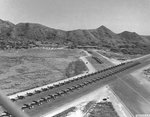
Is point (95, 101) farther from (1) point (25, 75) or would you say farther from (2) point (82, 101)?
(1) point (25, 75)

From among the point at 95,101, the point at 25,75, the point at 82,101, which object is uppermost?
the point at 25,75

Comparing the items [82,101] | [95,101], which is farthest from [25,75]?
[95,101]

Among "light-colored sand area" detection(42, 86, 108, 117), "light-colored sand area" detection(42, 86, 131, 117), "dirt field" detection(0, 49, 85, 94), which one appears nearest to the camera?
"light-colored sand area" detection(42, 86, 108, 117)

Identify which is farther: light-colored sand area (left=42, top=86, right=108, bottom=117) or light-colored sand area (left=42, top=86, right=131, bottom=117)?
light-colored sand area (left=42, top=86, right=131, bottom=117)

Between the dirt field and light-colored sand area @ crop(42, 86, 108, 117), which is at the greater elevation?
the dirt field

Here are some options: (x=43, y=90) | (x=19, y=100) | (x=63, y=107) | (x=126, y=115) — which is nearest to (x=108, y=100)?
(x=126, y=115)

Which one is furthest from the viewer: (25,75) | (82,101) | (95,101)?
(25,75)

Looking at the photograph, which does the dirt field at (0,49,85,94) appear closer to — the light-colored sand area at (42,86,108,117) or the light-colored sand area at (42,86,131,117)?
the light-colored sand area at (42,86,108,117)

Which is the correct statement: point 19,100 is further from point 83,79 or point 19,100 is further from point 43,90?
point 83,79

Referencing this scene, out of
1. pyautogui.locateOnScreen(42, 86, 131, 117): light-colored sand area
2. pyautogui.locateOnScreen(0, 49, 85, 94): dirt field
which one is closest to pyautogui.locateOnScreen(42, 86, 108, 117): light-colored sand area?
pyautogui.locateOnScreen(42, 86, 131, 117): light-colored sand area

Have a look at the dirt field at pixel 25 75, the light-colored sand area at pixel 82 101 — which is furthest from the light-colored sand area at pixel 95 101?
the dirt field at pixel 25 75

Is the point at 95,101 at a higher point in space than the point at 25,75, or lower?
lower
